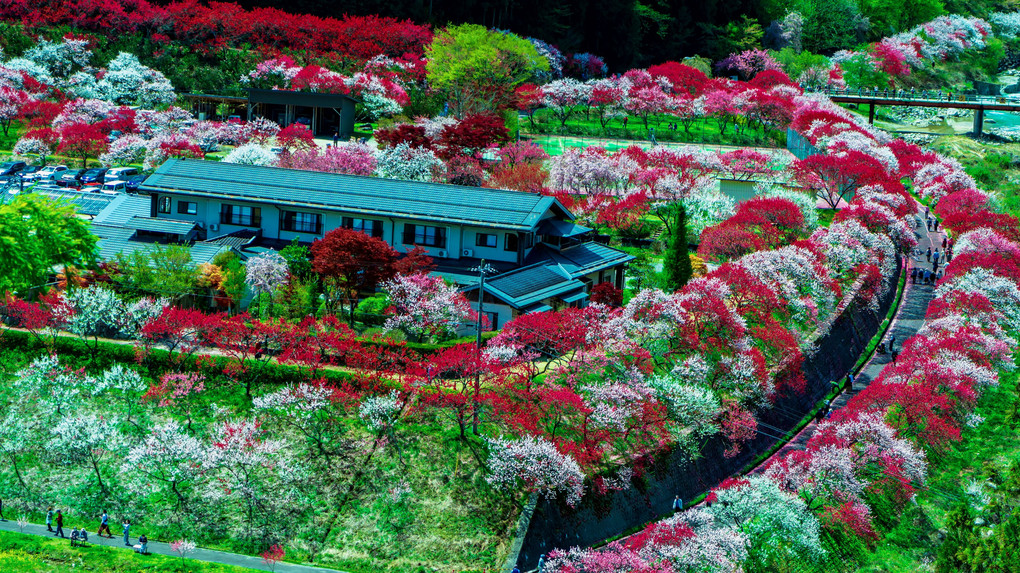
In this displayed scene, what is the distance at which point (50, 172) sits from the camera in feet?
270

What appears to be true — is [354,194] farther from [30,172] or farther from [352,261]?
[30,172]

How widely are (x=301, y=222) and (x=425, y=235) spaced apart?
24.7 feet

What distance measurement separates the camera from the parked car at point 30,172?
80938 mm

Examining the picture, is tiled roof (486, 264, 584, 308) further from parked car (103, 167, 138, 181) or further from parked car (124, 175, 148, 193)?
parked car (103, 167, 138, 181)

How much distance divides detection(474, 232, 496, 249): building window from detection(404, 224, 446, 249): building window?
1893 mm

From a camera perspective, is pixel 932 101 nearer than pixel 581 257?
No

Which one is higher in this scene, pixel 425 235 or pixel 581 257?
pixel 425 235

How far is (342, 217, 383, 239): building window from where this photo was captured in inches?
2601

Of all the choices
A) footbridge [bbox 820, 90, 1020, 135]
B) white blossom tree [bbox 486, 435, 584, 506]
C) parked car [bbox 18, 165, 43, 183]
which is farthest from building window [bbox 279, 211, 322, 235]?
footbridge [bbox 820, 90, 1020, 135]

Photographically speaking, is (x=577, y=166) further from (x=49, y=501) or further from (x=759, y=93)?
(x=49, y=501)

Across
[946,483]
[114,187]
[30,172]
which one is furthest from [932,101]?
[30,172]

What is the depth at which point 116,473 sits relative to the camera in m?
47.6

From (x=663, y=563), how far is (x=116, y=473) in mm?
22681

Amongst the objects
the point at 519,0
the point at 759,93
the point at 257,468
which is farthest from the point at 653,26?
the point at 257,468
